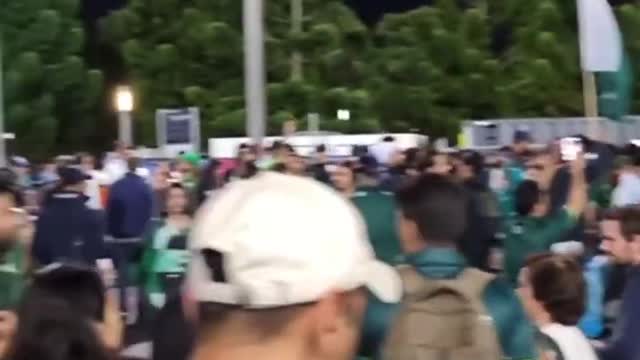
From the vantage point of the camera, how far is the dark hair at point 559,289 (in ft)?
14.6

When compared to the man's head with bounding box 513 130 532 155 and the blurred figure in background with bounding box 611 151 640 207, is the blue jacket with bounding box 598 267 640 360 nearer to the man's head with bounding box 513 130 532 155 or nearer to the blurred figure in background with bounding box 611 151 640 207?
the blurred figure in background with bounding box 611 151 640 207

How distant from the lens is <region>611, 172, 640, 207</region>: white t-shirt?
11531 millimetres

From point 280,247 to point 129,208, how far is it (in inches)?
452

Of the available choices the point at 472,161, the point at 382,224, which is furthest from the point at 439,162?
the point at 382,224

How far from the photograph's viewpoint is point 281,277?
2.04m

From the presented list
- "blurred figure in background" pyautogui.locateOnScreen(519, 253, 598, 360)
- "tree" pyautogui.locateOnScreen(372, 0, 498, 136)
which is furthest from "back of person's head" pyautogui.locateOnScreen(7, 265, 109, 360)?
"tree" pyautogui.locateOnScreen(372, 0, 498, 136)

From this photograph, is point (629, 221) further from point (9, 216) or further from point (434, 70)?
point (434, 70)

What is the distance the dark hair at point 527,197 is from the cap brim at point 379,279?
6.66 metres

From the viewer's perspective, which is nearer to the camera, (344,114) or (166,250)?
(166,250)

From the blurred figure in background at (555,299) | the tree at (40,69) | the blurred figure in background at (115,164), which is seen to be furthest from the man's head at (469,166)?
the tree at (40,69)

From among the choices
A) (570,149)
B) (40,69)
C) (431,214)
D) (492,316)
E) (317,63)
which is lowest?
(492,316)

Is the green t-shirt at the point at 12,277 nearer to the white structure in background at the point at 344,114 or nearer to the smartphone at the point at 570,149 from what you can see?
the smartphone at the point at 570,149

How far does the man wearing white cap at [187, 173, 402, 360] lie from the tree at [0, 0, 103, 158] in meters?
41.0

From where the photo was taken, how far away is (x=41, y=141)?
44.3 metres
